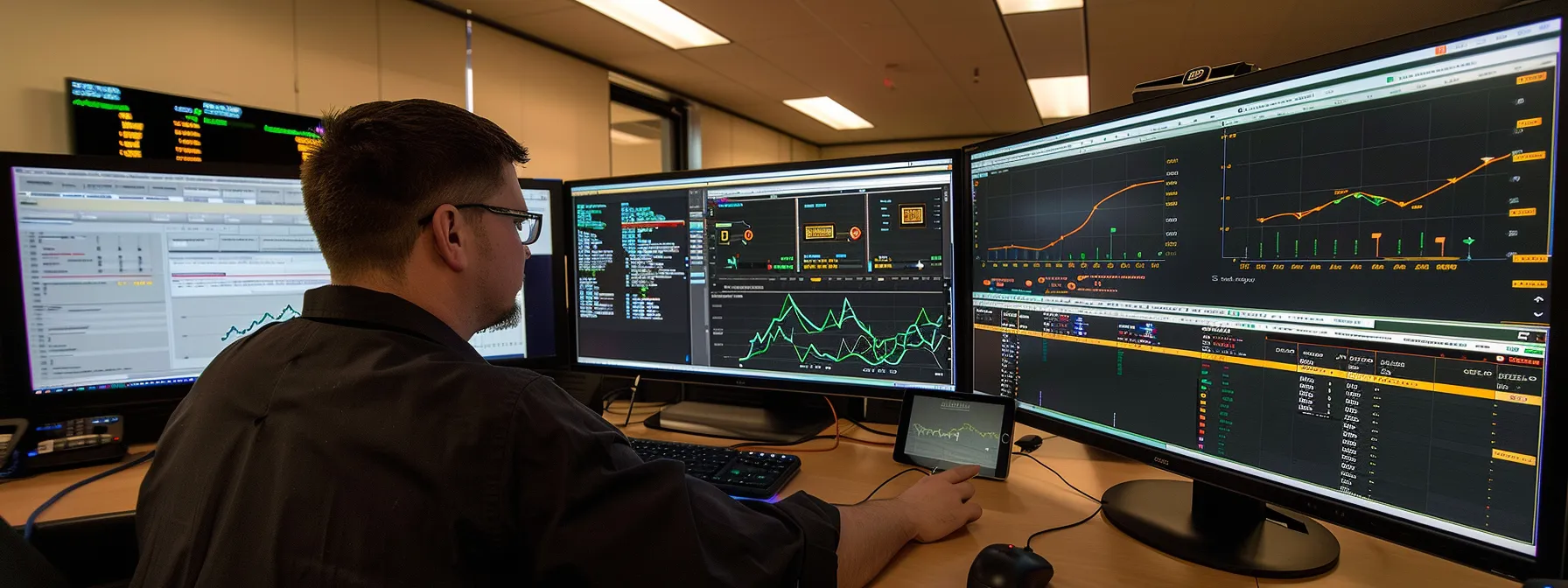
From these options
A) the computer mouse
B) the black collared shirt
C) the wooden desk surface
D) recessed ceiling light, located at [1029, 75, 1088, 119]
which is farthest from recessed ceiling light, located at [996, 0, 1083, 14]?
the black collared shirt

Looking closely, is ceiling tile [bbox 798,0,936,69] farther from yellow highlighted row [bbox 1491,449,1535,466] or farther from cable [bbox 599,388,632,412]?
yellow highlighted row [bbox 1491,449,1535,466]

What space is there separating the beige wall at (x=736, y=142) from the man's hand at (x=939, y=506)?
5.19 meters

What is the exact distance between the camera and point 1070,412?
98 cm

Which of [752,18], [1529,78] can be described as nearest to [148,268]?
[1529,78]

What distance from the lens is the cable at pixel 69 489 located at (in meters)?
0.92

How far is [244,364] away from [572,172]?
439cm

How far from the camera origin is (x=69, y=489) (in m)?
1.07

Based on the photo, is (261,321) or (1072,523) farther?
(261,321)

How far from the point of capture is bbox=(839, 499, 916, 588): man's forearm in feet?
2.45

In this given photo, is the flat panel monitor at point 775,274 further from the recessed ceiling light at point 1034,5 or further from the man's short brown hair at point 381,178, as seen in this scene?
the recessed ceiling light at point 1034,5

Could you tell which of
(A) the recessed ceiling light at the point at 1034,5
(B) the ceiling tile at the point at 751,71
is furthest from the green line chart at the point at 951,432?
(B) the ceiling tile at the point at 751,71

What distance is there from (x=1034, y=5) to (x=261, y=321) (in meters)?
4.15

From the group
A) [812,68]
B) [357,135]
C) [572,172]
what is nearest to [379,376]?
[357,135]

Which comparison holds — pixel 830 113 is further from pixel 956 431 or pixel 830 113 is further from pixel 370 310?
pixel 370 310
